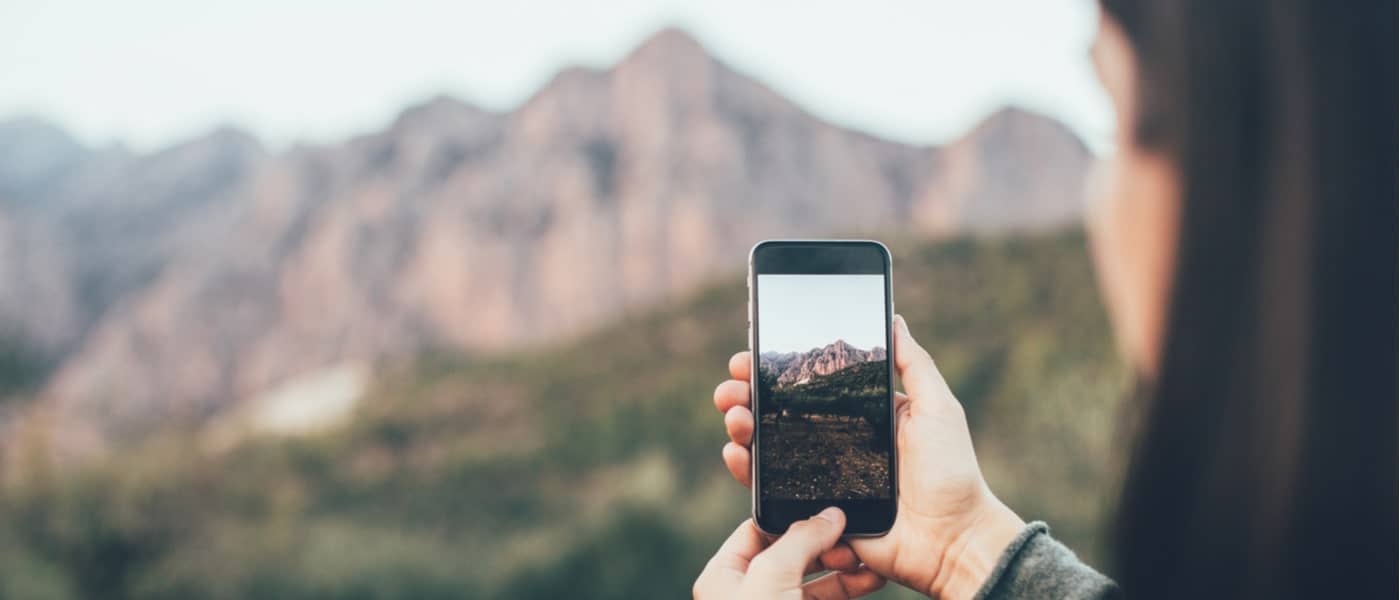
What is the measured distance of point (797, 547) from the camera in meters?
1.27

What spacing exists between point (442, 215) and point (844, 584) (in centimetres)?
1808

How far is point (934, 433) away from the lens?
1441 mm

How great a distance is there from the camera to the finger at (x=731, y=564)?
1.26 m

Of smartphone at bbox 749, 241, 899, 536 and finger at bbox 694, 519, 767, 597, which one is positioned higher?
smartphone at bbox 749, 241, 899, 536

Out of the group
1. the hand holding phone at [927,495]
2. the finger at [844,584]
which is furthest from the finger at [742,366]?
the finger at [844,584]

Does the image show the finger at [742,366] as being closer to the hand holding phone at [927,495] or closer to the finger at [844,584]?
the hand holding phone at [927,495]

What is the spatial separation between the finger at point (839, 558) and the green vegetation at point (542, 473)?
4.51 m

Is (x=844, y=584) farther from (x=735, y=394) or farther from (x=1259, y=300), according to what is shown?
(x=1259, y=300)

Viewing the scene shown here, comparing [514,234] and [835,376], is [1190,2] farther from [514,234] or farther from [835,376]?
[514,234]

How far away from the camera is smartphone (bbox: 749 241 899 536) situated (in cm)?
143

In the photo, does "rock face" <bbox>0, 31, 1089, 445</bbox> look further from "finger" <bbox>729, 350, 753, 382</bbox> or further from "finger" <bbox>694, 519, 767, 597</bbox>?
"finger" <bbox>694, 519, 767, 597</bbox>

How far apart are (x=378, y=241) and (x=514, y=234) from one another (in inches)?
106

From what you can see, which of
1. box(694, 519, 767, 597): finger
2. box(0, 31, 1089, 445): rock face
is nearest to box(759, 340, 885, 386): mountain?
box(694, 519, 767, 597): finger

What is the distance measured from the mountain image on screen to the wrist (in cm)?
13
